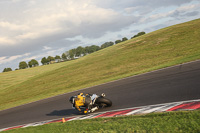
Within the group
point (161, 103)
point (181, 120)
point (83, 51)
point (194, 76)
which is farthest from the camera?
point (83, 51)

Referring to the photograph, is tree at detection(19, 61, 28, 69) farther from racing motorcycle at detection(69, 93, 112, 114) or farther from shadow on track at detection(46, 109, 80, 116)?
racing motorcycle at detection(69, 93, 112, 114)

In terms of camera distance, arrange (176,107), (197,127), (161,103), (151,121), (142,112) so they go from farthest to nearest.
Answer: (161,103) < (142,112) < (176,107) < (151,121) < (197,127)

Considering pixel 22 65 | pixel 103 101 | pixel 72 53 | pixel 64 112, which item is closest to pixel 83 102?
pixel 103 101

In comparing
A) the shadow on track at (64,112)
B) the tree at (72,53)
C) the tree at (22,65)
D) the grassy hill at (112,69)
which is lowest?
the shadow on track at (64,112)

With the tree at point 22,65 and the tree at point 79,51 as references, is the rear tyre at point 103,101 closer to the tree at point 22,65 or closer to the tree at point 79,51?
the tree at point 22,65

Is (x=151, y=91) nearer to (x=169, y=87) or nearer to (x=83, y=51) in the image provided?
(x=169, y=87)

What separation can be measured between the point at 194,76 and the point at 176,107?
4908 mm

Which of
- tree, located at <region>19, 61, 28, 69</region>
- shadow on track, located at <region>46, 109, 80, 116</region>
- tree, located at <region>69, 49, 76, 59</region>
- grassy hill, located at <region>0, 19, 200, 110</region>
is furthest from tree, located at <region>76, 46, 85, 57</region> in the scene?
shadow on track, located at <region>46, 109, 80, 116</region>

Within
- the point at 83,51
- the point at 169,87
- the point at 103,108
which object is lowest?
the point at 103,108

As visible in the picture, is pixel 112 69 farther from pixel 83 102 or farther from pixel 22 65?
pixel 22 65

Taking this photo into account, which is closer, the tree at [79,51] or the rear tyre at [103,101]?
the rear tyre at [103,101]

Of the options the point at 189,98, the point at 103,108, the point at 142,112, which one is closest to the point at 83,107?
the point at 103,108

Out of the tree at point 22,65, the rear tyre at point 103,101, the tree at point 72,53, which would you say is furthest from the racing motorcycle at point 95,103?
the tree at point 72,53

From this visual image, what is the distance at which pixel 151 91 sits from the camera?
33.8 feet
